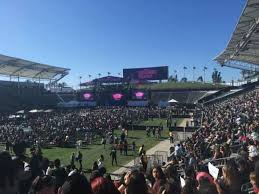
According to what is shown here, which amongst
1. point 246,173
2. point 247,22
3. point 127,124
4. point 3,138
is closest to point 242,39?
point 247,22

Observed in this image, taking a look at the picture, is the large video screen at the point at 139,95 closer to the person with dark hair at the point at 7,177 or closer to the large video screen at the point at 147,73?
the large video screen at the point at 147,73

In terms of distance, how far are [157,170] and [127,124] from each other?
4144cm

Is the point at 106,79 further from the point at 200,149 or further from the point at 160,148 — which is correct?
the point at 200,149

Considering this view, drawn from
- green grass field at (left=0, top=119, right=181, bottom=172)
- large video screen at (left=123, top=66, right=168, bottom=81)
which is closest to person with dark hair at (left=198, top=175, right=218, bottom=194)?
green grass field at (left=0, top=119, right=181, bottom=172)

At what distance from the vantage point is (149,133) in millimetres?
42469

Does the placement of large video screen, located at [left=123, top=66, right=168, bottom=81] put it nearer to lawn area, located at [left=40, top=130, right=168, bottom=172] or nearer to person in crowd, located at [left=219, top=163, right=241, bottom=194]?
lawn area, located at [left=40, top=130, right=168, bottom=172]

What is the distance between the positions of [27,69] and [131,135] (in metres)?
55.1

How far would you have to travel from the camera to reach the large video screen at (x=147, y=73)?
93125 mm

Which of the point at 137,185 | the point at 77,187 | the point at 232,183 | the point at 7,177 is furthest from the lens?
the point at 232,183

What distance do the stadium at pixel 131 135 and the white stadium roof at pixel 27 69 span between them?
0.22 meters

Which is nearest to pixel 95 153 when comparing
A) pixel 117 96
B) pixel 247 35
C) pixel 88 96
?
pixel 247 35

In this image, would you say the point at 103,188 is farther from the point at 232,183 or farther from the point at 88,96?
the point at 88,96

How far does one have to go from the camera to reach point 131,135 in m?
43.9

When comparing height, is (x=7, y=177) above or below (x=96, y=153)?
above
